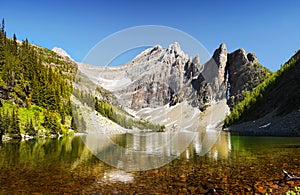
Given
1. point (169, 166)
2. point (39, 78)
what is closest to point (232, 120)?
point (39, 78)

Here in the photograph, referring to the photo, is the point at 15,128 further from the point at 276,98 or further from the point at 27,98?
the point at 276,98

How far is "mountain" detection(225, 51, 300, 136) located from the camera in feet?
281

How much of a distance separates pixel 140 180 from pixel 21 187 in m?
7.19

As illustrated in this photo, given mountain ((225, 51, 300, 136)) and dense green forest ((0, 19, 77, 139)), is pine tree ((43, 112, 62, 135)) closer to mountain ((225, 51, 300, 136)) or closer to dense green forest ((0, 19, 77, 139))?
dense green forest ((0, 19, 77, 139))

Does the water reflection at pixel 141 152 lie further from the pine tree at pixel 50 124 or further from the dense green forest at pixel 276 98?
the dense green forest at pixel 276 98

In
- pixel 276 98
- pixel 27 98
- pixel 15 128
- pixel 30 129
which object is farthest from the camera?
pixel 276 98

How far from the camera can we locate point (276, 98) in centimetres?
12131

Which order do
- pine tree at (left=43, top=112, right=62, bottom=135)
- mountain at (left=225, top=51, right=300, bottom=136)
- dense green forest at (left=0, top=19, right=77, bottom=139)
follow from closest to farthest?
1. dense green forest at (left=0, top=19, right=77, bottom=139)
2. pine tree at (left=43, top=112, right=62, bottom=135)
3. mountain at (left=225, top=51, right=300, bottom=136)

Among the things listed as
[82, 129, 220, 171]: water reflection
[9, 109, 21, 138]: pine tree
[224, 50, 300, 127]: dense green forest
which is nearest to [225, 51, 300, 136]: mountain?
[224, 50, 300, 127]: dense green forest

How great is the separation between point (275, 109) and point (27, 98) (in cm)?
9897

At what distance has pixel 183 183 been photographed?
→ 639 inches

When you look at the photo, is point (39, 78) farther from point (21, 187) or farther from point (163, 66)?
point (21, 187)

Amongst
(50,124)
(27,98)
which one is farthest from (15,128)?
(27,98)

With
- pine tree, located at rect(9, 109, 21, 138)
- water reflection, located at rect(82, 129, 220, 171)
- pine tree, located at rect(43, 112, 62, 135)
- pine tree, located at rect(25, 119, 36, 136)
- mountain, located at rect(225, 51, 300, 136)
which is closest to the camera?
water reflection, located at rect(82, 129, 220, 171)
